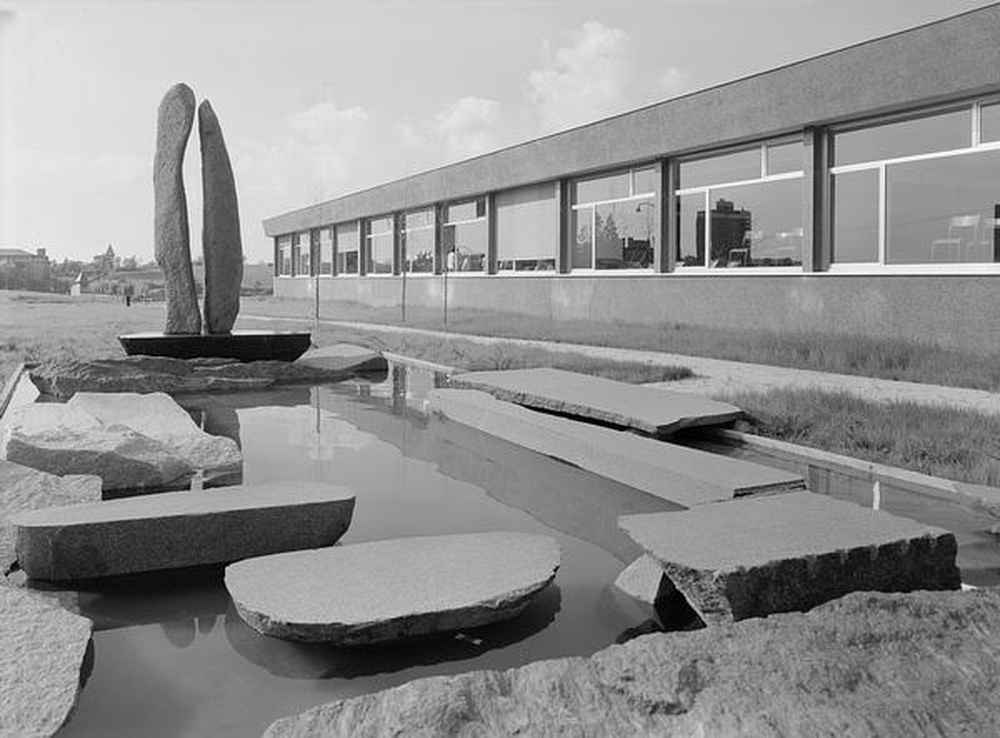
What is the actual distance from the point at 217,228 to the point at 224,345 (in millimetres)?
1843

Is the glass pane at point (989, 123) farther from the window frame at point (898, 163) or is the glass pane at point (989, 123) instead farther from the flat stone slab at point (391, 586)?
the flat stone slab at point (391, 586)

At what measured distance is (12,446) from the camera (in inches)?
239

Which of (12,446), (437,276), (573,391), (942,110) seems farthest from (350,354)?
(437,276)

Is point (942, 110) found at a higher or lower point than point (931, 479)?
higher

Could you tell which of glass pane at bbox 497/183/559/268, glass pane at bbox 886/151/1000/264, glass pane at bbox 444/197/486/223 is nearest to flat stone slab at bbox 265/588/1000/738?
glass pane at bbox 886/151/1000/264

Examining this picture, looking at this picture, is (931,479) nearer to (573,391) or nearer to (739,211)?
(573,391)

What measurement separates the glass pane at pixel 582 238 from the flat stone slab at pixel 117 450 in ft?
53.2

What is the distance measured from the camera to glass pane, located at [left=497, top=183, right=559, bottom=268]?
23969 millimetres

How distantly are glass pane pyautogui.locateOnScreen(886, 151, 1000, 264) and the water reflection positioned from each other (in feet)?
39.0

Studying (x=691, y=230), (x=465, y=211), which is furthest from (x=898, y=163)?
(x=465, y=211)

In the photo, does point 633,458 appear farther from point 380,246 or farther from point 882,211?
point 380,246

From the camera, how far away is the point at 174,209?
13453 millimetres

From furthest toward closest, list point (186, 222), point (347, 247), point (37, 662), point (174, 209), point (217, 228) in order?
point (347, 247) → point (217, 228) → point (186, 222) → point (174, 209) → point (37, 662)

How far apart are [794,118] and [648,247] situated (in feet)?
16.7
